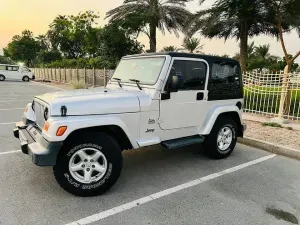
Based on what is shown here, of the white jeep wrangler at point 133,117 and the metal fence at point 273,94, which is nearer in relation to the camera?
the white jeep wrangler at point 133,117

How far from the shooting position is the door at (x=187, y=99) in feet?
12.8

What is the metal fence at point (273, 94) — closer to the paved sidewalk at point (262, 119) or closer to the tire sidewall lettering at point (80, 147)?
the paved sidewalk at point (262, 119)

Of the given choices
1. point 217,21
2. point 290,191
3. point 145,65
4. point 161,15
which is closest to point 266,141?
point 290,191

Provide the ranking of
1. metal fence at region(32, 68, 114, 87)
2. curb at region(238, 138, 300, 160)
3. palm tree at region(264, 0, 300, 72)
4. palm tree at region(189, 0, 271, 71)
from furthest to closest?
metal fence at region(32, 68, 114, 87) < palm tree at region(189, 0, 271, 71) < palm tree at region(264, 0, 300, 72) < curb at region(238, 138, 300, 160)

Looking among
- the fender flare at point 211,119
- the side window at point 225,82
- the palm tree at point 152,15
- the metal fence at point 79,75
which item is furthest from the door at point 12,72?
the fender flare at point 211,119

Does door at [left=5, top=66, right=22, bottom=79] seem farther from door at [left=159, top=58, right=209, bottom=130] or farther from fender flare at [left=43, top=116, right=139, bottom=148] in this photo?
fender flare at [left=43, top=116, right=139, bottom=148]

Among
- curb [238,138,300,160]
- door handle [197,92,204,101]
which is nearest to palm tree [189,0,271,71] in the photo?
curb [238,138,300,160]

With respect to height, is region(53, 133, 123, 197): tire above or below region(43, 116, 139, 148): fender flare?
below

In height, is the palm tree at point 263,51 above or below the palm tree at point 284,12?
above

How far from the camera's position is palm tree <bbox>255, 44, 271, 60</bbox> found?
40.8 meters

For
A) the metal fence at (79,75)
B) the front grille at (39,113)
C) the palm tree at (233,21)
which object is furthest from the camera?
the metal fence at (79,75)

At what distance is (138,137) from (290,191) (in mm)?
2292

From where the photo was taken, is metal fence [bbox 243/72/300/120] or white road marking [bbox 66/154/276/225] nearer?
white road marking [bbox 66/154/276/225]

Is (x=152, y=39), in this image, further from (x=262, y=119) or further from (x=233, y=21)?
(x=262, y=119)
